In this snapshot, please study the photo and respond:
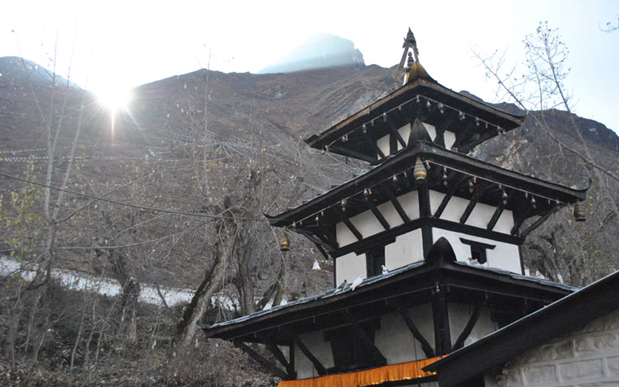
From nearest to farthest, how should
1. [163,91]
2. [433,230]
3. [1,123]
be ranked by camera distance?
[433,230] → [1,123] → [163,91]

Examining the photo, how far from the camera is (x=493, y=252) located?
11609mm

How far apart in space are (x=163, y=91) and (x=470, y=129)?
76953 mm

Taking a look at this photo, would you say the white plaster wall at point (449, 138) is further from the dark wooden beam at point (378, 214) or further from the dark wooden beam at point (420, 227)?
the dark wooden beam at point (378, 214)

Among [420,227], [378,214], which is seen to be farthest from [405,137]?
[420,227]

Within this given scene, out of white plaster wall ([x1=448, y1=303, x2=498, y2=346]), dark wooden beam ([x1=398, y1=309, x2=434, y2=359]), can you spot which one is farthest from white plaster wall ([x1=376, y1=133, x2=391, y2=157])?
dark wooden beam ([x1=398, y1=309, x2=434, y2=359])

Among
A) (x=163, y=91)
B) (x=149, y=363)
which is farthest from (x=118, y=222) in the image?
(x=163, y=91)

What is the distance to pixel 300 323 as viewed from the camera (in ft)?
38.3

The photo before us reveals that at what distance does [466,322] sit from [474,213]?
9.15 feet

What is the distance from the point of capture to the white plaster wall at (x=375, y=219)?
37.0 feet

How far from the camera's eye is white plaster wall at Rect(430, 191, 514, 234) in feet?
37.0

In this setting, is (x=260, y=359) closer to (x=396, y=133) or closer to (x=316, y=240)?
(x=316, y=240)

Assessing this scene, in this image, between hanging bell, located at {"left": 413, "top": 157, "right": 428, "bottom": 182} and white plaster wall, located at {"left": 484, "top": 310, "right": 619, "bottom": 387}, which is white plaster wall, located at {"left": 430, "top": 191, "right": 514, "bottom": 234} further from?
white plaster wall, located at {"left": 484, "top": 310, "right": 619, "bottom": 387}

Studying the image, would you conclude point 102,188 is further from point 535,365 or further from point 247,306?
point 535,365

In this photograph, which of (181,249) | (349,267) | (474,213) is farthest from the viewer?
(181,249)
